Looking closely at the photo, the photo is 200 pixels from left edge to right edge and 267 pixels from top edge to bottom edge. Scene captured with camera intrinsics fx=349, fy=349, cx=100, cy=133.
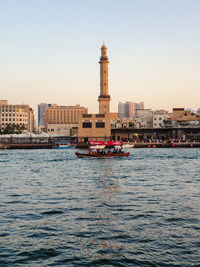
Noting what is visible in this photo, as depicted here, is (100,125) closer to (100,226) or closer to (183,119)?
(183,119)

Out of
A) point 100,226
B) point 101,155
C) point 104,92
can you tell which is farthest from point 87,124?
point 100,226

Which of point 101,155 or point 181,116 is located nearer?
point 101,155

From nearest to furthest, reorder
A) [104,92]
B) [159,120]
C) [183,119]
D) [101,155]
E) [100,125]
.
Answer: [101,155], [100,125], [183,119], [159,120], [104,92]

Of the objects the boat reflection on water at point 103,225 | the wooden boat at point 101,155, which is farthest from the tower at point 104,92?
the boat reflection on water at point 103,225

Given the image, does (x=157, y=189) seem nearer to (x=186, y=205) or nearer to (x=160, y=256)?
(x=186, y=205)

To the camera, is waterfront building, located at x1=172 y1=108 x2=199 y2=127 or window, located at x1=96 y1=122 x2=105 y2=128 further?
waterfront building, located at x1=172 y1=108 x2=199 y2=127

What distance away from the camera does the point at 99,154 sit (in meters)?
72.1

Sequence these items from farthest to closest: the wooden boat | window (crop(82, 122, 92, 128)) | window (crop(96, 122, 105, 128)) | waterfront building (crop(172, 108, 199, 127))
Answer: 1. waterfront building (crop(172, 108, 199, 127))
2. window (crop(96, 122, 105, 128))
3. window (crop(82, 122, 92, 128))
4. the wooden boat

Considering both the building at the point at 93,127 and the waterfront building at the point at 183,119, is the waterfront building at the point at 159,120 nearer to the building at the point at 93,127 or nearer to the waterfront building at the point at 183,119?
the waterfront building at the point at 183,119

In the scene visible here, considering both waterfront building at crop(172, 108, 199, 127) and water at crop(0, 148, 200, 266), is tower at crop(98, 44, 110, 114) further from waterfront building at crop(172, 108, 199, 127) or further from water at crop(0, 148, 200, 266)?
water at crop(0, 148, 200, 266)

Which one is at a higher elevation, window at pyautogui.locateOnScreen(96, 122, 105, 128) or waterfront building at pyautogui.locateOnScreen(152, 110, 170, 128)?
waterfront building at pyautogui.locateOnScreen(152, 110, 170, 128)

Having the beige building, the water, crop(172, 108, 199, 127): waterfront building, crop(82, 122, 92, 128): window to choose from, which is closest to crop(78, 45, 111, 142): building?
crop(82, 122, 92, 128): window

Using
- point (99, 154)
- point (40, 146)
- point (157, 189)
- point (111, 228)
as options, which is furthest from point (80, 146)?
point (111, 228)

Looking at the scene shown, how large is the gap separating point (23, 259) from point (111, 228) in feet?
18.1
